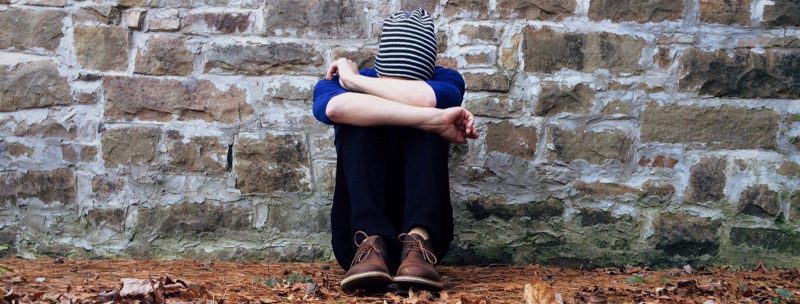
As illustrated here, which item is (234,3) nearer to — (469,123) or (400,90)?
(400,90)

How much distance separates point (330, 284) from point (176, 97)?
123cm

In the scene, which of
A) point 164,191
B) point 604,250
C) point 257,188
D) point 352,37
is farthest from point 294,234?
point 604,250

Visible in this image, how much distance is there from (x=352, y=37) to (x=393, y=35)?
0.59 meters

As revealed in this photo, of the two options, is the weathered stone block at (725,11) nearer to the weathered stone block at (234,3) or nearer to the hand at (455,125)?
the hand at (455,125)

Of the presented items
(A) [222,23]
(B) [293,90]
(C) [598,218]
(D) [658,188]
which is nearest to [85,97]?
(A) [222,23]

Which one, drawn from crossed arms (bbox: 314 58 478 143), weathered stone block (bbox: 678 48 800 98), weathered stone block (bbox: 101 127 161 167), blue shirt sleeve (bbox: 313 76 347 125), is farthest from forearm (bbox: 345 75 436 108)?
weathered stone block (bbox: 678 48 800 98)

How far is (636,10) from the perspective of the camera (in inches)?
152

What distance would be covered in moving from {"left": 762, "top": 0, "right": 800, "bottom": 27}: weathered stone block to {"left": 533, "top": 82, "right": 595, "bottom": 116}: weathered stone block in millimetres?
806

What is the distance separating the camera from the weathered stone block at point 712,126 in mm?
3850

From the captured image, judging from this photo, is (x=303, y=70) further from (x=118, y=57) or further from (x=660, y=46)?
(x=660, y=46)

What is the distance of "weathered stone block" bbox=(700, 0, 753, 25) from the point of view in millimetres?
3826

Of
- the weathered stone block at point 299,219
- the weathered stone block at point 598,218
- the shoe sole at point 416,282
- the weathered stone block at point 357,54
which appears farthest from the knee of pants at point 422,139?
the weathered stone block at point 598,218

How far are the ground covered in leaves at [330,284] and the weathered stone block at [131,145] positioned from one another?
453 millimetres

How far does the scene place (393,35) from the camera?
335 centimetres
